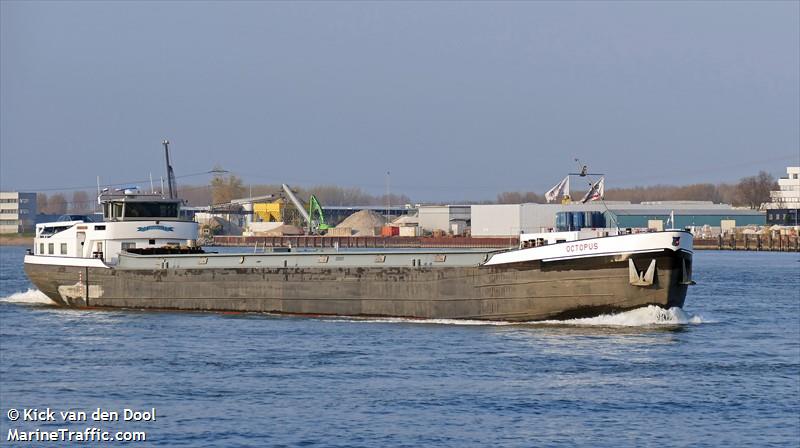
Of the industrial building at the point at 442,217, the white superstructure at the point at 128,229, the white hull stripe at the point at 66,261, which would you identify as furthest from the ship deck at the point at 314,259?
the industrial building at the point at 442,217

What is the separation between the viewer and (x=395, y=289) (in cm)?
4894

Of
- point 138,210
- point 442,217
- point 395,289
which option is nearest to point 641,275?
point 395,289

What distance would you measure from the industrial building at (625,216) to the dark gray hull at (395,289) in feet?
311

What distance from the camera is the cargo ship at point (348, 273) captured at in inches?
1719

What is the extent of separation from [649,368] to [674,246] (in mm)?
9233

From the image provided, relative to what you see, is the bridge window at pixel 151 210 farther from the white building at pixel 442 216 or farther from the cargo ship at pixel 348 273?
the white building at pixel 442 216

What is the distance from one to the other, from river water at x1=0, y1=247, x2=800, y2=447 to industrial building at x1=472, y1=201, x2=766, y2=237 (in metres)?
103

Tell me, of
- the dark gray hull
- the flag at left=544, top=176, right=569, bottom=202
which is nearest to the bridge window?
the dark gray hull

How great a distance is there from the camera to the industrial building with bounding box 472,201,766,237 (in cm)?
15575

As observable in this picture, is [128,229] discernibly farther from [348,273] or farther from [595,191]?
[595,191]

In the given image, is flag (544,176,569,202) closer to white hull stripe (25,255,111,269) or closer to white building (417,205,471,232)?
white hull stripe (25,255,111,269)

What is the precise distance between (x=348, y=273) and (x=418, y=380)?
700 inches

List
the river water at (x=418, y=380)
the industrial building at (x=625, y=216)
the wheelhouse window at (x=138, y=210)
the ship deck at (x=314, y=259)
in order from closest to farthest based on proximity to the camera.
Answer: the river water at (x=418, y=380)
the ship deck at (x=314, y=259)
the wheelhouse window at (x=138, y=210)
the industrial building at (x=625, y=216)

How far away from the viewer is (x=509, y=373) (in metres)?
34.0
